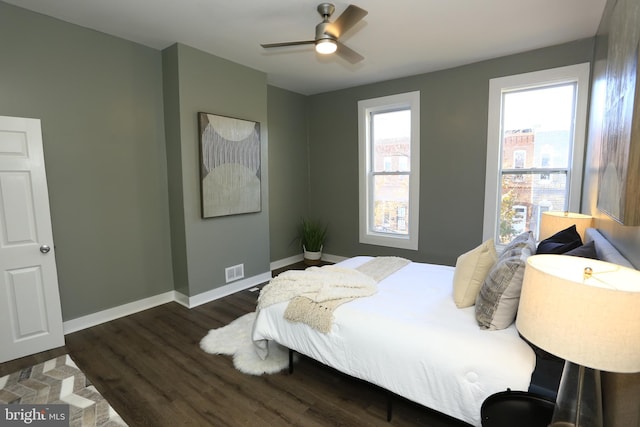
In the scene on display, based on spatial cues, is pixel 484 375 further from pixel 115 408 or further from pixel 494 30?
pixel 494 30

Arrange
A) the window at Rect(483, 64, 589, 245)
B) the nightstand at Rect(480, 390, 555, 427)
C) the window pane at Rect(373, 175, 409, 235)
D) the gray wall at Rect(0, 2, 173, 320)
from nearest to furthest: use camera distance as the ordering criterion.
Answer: the nightstand at Rect(480, 390, 555, 427)
the gray wall at Rect(0, 2, 173, 320)
the window at Rect(483, 64, 589, 245)
the window pane at Rect(373, 175, 409, 235)

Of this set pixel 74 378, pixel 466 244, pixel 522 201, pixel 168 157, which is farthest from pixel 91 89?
pixel 522 201

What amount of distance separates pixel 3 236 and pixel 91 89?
4.87 ft

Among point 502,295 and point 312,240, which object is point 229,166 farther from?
point 502,295

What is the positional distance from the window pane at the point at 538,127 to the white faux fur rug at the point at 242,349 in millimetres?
3333

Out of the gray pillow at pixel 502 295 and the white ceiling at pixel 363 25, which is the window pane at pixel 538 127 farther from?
the gray pillow at pixel 502 295

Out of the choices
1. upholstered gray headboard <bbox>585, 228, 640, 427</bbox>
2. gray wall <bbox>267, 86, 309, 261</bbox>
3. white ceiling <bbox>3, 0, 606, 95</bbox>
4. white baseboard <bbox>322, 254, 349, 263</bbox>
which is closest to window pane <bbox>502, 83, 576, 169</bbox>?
white ceiling <bbox>3, 0, 606, 95</bbox>

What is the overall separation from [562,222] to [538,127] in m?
1.57

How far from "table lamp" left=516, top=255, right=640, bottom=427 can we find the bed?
35 cm

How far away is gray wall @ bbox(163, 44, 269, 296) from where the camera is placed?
3348mm

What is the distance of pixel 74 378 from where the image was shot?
2293mm

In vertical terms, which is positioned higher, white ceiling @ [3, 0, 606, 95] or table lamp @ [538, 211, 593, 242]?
white ceiling @ [3, 0, 606, 95]

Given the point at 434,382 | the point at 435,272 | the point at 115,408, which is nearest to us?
the point at 434,382

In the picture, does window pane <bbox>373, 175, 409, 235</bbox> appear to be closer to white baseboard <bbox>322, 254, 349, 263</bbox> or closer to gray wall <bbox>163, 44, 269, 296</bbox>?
white baseboard <bbox>322, 254, 349, 263</bbox>
